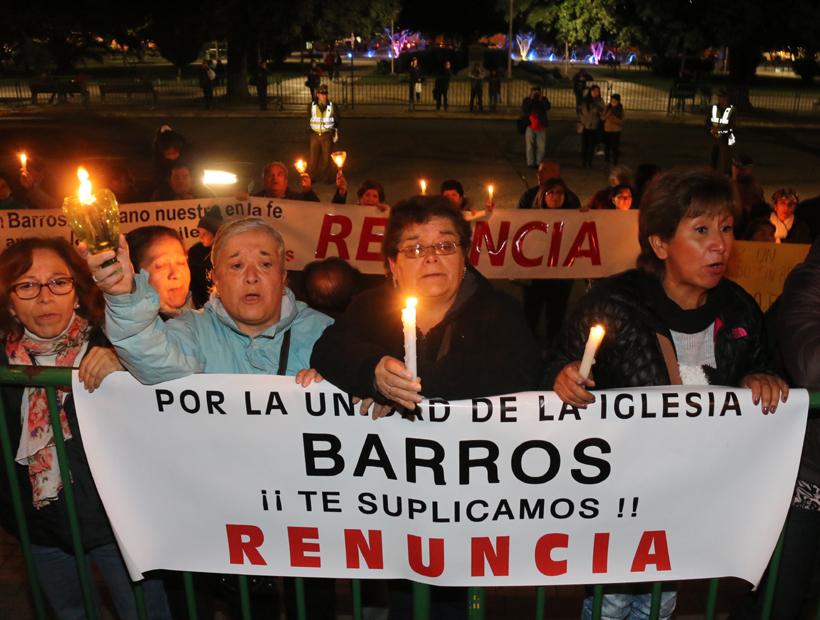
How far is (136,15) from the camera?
107 ft

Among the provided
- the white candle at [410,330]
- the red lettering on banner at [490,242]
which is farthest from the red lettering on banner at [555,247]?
the white candle at [410,330]

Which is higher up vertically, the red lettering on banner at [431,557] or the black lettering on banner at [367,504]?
the black lettering on banner at [367,504]

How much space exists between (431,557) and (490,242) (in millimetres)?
4499

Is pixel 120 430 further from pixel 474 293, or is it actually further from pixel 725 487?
pixel 725 487

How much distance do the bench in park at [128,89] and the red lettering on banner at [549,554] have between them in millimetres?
31088

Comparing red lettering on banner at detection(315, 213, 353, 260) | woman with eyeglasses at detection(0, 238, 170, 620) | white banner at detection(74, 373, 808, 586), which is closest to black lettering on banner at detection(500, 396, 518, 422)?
white banner at detection(74, 373, 808, 586)

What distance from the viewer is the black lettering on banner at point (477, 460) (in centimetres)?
235

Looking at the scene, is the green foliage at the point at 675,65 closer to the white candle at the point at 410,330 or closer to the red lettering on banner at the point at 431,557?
the red lettering on banner at the point at 431,557

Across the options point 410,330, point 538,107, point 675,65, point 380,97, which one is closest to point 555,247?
point 410,330

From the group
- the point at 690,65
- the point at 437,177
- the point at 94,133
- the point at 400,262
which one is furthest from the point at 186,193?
the point at 690,65

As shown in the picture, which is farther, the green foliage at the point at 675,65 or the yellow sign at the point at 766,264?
the green foliage at the point at 675,65

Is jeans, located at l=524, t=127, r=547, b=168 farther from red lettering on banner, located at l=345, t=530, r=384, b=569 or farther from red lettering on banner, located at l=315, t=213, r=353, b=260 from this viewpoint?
red lettering on banner, located at l=345, t=530, r=384, b=569

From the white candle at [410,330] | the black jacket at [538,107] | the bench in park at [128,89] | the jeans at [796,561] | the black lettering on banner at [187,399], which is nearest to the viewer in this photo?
the white candle at [410,330]

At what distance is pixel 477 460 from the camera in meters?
2.36
